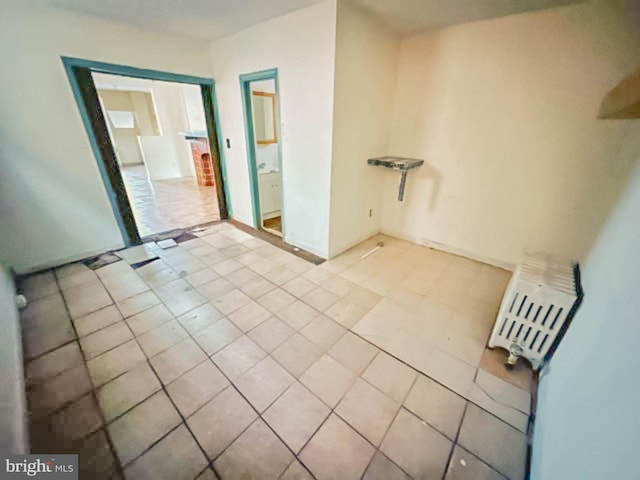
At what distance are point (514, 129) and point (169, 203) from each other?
545 centimetres

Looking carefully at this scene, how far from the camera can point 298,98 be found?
2502 mm

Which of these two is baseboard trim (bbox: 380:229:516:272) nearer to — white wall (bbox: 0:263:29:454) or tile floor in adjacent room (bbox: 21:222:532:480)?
tile floor in adjacent room (bbox: 21:222:532:480)

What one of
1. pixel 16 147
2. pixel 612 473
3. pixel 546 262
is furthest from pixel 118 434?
pixel 546 262

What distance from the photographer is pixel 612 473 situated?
629 millimetres

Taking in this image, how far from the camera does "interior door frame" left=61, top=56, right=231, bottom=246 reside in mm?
2363

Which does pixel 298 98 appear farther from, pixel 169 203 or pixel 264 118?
pixel 169 203

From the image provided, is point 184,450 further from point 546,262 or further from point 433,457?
point 546,262

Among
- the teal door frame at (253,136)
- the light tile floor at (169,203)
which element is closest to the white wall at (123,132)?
the light tile floor at (169,203)

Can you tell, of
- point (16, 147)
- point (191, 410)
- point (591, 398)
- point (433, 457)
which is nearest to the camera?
point (591, 398)

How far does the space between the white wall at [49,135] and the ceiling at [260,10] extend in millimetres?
198

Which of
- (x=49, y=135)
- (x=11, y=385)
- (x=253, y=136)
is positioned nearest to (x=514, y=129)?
(x=253, y=136)

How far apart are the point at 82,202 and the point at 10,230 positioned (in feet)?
1.89

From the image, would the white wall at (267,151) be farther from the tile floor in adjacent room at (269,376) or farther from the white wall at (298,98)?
the tile floor in adjacent room at (269,376)

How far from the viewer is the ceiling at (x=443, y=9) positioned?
6.37 feet
